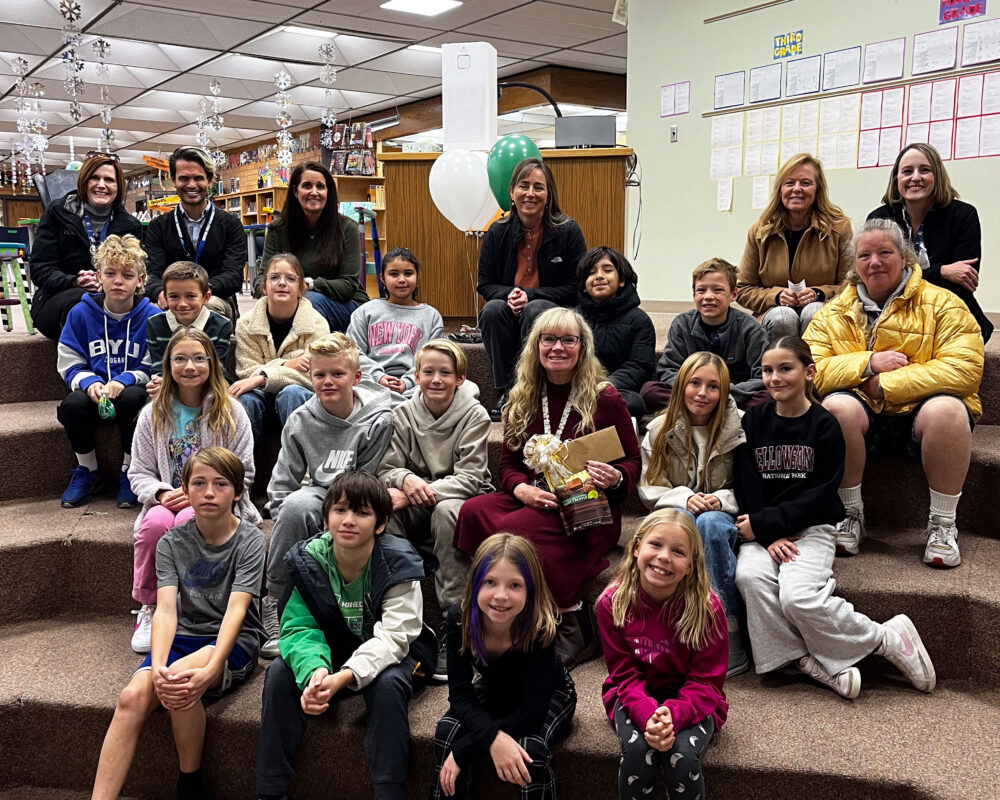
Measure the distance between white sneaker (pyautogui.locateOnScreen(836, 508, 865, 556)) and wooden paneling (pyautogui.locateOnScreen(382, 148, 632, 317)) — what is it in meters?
1.89

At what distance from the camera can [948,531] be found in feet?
7.36

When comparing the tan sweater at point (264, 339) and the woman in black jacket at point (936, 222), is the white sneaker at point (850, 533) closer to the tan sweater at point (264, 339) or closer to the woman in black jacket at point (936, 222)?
the woman in black jacket at point (936, 222)

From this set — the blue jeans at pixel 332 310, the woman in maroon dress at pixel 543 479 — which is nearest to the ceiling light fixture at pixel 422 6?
the blue jeans at pixel 332 310

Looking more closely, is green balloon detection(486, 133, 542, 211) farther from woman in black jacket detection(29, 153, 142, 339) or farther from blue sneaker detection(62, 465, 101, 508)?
blue sneaker detection(62, 465, 101, 508)

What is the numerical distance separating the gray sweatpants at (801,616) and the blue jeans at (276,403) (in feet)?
4.80

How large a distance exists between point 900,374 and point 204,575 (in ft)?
6.42

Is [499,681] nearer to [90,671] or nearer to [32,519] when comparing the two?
[90,671]

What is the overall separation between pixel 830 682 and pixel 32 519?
242 cm

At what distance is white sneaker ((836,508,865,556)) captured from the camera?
2303 mm

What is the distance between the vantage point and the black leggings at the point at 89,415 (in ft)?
8.99

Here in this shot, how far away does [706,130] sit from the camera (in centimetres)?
503

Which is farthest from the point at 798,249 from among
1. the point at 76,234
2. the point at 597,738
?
the point at 76,234

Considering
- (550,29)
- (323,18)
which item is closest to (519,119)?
(550,29)

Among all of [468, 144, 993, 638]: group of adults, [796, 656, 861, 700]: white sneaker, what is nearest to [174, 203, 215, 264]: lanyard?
[468, 144, 993, 638]: group of adults
